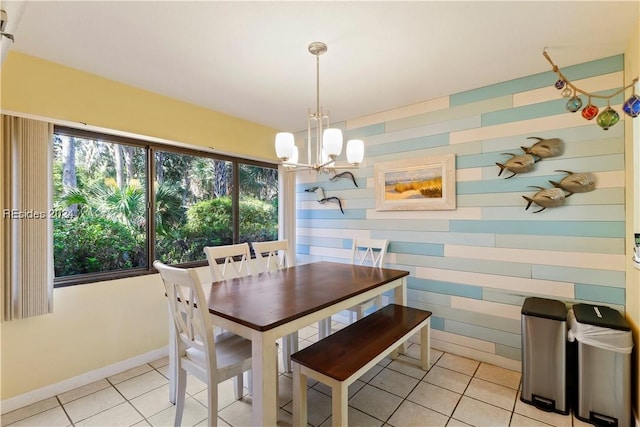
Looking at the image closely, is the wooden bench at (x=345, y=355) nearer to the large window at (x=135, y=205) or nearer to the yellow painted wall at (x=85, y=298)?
the yellow painted wall at (x=85, y=298)

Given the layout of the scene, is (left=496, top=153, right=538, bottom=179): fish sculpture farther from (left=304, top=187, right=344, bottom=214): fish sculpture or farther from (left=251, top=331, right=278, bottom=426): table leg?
(left=251, top=331, right=278, bottom=426): table leg

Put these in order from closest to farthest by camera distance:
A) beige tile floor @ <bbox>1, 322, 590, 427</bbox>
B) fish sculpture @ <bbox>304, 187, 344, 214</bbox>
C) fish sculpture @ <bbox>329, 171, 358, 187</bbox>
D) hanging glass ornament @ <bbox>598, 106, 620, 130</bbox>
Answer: hanging glass ornament @ <bbox>598, 106, 620, 130</bbox>, beige tile floor @ <bbox>1, 322, 590, 427</bbox>, fish sculpture @ <bbox>329, 171, 358, 187</bbox>, fish sculpture @ <bbox>304, 187, 344, 214</bbox>

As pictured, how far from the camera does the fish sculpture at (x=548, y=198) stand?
7.23 ft

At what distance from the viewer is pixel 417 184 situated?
2.98 meters

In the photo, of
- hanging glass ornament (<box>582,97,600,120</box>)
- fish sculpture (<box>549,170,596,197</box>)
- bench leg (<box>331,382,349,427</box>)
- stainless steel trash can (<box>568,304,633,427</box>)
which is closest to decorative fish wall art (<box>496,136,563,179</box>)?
fish sculpture (<box>549,170,596,197</box>)

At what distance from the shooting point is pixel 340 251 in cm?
365

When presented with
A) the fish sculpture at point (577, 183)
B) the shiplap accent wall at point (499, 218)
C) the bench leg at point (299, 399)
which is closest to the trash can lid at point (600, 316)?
the shiplap accent wall at point (499, 218)

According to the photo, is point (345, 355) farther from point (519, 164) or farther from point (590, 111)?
point (519, 164)

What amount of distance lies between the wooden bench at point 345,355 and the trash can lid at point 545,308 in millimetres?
719

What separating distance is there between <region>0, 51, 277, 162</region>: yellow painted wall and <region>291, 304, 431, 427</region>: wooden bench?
2375mm

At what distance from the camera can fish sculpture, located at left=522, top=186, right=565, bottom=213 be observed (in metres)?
2.21

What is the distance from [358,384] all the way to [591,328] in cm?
159

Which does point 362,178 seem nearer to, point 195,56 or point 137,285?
point 195,56

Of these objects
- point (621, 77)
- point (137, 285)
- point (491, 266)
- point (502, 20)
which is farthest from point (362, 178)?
point (137, 285)
